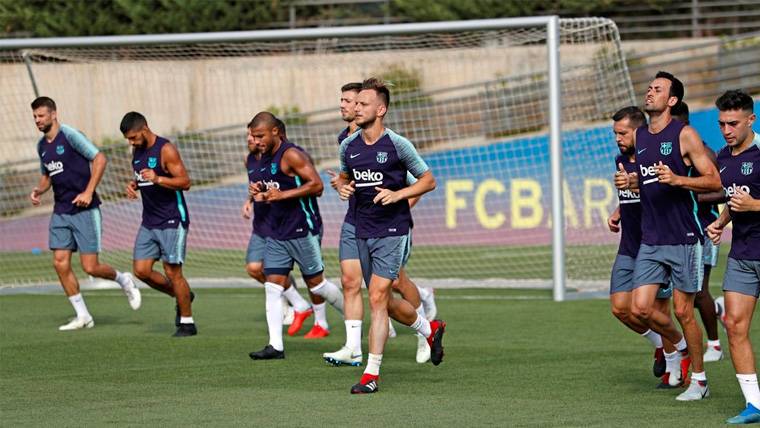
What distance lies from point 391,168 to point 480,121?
513 inches

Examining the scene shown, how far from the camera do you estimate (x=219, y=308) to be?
595 inches

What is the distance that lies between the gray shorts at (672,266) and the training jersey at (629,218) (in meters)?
0.62

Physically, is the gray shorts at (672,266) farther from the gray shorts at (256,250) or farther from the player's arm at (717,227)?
the gray shorts at (256,250)

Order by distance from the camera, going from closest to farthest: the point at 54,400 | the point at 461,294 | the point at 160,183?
the point at 54,400 < the point at 160,183 < the point at 461,294

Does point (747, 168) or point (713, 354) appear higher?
point (747, 168)

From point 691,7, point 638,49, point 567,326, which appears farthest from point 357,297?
point 691,7

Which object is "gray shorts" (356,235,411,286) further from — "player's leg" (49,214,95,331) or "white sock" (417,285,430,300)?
"player's leg" (49,214,95,331)

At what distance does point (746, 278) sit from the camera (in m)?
Result: 7.66

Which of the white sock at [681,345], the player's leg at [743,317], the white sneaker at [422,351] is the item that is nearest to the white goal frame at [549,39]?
the white sneaker at [422,351]

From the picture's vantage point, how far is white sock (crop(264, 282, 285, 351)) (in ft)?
34.8

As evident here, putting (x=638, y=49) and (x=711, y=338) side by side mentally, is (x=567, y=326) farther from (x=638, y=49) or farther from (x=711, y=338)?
(x=638, y=49)

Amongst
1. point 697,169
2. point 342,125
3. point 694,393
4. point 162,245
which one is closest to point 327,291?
point 162,245

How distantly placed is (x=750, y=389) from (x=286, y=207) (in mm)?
5097

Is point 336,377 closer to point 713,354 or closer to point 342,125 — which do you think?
point 713,354
